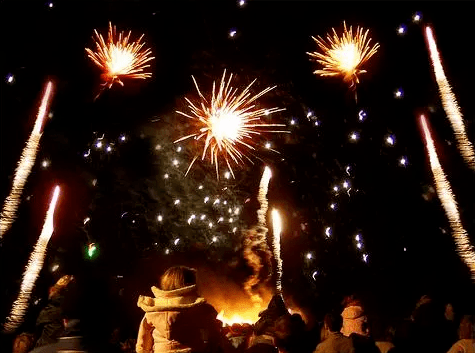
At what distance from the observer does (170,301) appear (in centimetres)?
425

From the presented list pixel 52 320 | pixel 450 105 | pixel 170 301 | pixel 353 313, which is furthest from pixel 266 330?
pixel 450 105

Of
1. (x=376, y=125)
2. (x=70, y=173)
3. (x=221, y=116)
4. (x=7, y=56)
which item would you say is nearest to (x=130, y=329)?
(x=70, y=173)

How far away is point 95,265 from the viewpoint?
10.7 m

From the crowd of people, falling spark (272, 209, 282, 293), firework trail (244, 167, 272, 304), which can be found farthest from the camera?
falling spark (272, 209, 282, 293)

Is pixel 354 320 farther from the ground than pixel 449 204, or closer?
closer

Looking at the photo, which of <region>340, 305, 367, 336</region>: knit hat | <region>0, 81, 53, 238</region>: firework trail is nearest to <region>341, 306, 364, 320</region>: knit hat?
<region>340, 305, 367, 336</region>: knit hat

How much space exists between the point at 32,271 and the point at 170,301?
636 centimetres

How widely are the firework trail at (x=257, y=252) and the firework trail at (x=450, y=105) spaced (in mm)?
6522

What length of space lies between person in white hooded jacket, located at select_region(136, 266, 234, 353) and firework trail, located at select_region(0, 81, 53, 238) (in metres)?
6.30

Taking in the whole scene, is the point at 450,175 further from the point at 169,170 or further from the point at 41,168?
the point at 41,168

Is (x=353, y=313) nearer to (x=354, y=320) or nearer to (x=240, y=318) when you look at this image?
(x=354, y=320)

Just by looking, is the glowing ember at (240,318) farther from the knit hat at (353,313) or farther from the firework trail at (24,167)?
the firework trail at (24,167)

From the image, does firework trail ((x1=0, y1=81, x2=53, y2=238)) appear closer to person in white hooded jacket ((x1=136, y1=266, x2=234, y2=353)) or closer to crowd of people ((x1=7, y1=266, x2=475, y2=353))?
crowd of people ((x1=7, y1=266, x2=475, y2=353))

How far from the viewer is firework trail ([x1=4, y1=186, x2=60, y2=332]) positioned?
8586 mm
